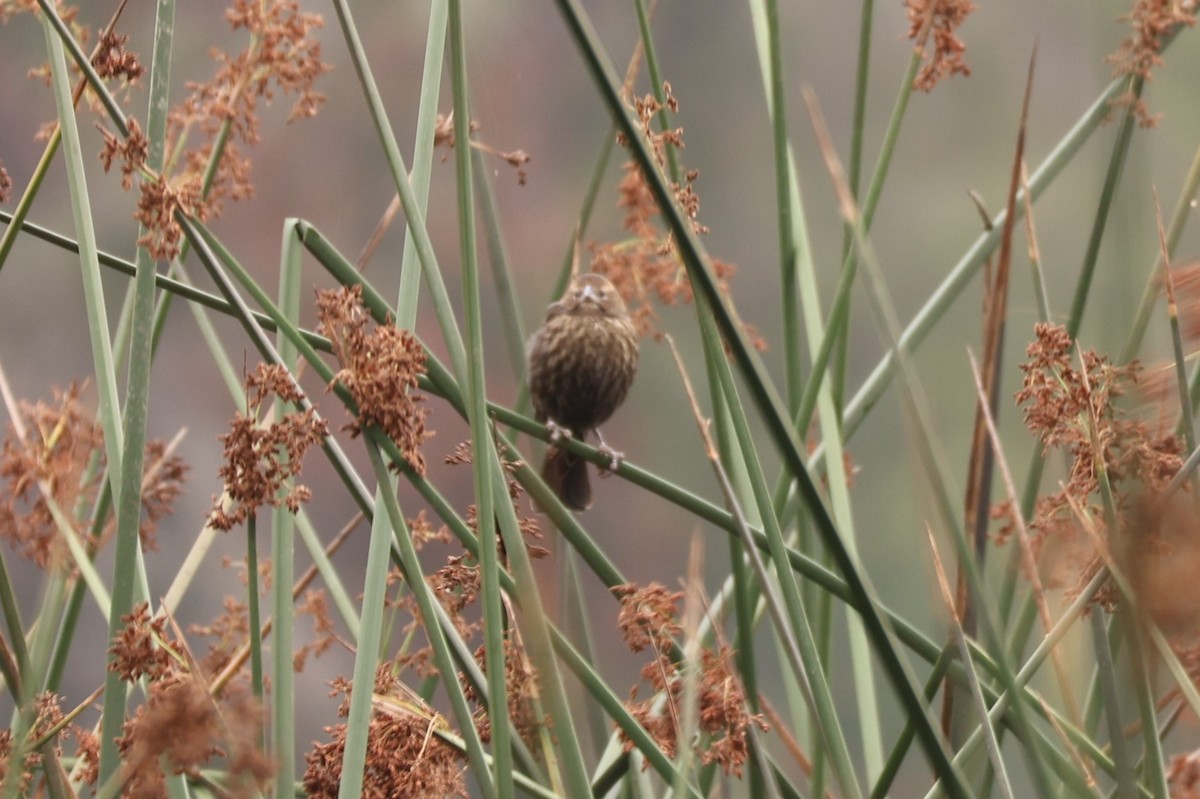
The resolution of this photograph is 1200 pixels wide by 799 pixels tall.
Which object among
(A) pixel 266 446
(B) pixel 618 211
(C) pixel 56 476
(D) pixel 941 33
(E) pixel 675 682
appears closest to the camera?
(A) pixel 266 446

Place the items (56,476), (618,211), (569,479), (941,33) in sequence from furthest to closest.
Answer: (618,211), (569,479), (941,33), (56,476)

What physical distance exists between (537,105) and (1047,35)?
1699 mm

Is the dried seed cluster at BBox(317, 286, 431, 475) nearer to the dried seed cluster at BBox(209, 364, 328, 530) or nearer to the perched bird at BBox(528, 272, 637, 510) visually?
the dried seed cluster at BBox(209, 364, 328, 530)

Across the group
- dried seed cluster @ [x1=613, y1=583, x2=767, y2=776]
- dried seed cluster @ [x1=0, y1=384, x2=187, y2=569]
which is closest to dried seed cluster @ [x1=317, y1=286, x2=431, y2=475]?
dried seed cluster @ [x1=613, y1=583, x2=767, y2=776]

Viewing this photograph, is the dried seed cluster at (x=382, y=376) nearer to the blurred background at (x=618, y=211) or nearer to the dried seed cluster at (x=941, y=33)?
the dried seed cluster at (x=941, y=33)

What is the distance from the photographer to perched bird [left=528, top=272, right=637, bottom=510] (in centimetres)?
315

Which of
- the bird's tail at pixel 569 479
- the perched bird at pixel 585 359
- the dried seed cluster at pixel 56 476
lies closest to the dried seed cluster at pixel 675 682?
the dried seed cluster at pixel 56 476

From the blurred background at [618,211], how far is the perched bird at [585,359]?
429 millimetres

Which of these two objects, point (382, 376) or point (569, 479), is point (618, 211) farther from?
point (382, 376)

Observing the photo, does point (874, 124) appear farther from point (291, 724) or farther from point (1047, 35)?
point (291, 724)

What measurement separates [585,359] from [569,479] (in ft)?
0.95

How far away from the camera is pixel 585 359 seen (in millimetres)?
3145

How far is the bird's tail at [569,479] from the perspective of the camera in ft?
9.45

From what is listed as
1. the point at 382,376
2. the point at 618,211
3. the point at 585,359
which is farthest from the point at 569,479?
the point at 382,376
